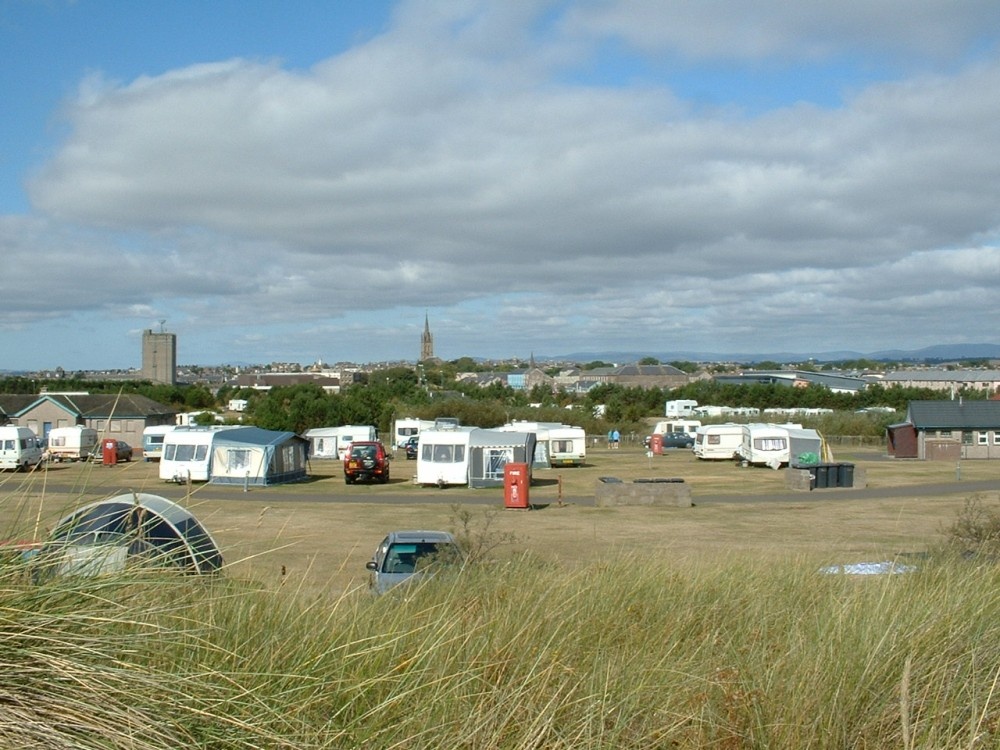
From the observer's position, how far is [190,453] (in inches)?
1524

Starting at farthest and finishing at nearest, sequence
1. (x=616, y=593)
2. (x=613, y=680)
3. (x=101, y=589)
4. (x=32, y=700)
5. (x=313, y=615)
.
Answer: (x=616, y=593) < (x=313, y=615) < (x=613, y=680) < (x=101, y=589) < (x=32, y=700)

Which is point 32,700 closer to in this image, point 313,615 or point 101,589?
point 101,589

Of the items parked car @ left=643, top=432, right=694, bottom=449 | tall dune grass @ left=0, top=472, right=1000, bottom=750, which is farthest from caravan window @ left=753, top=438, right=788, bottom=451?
tall dune grass @ left=0, top=472, right=1000, bottom=750

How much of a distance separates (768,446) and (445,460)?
17483 mm

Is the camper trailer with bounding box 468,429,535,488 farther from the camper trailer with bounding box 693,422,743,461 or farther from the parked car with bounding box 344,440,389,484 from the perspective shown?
the camper trailer with bounding box 693,422,743,461

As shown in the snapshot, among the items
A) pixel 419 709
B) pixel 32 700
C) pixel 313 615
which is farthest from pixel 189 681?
pixel 313 615

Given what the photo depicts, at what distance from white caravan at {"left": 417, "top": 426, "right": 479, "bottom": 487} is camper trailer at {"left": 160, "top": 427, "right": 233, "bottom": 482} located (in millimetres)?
8222

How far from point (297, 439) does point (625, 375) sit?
12131 centimetres

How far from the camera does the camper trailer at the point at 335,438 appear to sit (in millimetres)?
52844

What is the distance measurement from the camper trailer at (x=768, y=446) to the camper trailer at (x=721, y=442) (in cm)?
316

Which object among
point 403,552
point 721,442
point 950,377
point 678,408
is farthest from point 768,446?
point 950,377

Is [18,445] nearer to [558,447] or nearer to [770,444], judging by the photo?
[558,447]

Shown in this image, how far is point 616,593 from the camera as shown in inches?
229

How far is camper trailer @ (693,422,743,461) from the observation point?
5153 centimetres
